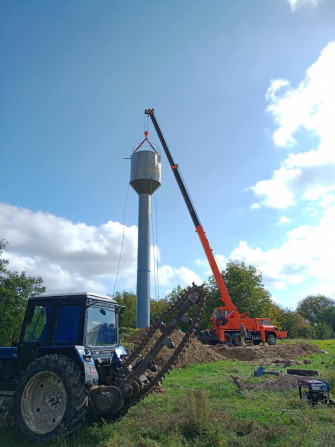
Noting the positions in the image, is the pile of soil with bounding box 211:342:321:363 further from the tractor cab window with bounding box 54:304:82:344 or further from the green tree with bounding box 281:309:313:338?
the green tree with bounding box 281:309:313:338

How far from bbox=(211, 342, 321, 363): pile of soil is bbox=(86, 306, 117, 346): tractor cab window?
15457mm

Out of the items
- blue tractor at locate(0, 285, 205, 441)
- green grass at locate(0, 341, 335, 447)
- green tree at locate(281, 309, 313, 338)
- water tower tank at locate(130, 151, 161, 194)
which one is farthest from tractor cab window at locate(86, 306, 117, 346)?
green tree at locate(281, 309, 313, 338)

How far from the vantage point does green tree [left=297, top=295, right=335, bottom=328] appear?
7453cm

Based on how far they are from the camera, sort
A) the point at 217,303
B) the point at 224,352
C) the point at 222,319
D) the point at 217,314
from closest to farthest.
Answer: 1. the point at 224,352
2. the point at 222,319
3. the point at 217,314
4. the point at 217,303

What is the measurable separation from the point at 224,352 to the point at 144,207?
11.2 metres

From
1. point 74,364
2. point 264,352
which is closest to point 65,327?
point 74,364

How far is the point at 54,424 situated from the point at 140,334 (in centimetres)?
1329

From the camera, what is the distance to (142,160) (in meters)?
26.0

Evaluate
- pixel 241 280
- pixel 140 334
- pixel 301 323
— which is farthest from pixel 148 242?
pixel 301 323

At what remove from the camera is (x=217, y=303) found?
143 feet

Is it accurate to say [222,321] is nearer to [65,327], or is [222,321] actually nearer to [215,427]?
[215,427]

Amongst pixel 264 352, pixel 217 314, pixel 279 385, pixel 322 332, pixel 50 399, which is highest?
pixel 217 314

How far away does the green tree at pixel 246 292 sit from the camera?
43469mm

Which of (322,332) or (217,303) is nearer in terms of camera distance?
(217,303)
